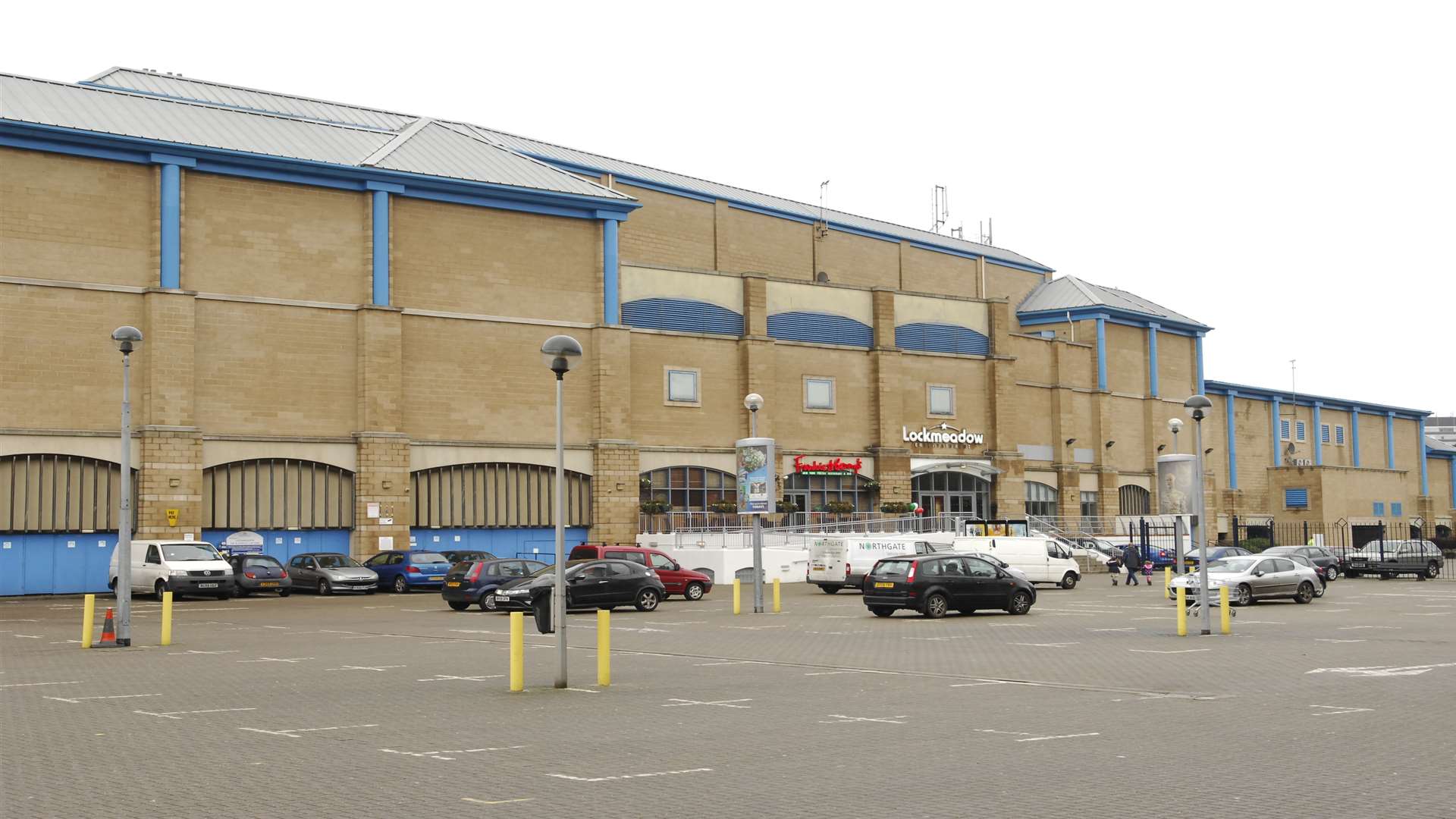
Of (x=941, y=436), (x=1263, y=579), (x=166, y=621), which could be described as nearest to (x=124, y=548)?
(x=166, y=621)

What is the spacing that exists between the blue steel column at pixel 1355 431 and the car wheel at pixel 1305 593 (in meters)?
67.2

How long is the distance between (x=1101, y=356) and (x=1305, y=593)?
42151 millimetres

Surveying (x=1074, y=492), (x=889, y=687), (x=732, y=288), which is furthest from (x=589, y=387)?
(x=889, y=687)

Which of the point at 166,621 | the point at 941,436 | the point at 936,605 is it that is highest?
the point at 941,436

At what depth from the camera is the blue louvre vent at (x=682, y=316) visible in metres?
56.7

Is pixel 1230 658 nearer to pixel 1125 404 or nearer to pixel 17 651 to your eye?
pixel 17 651

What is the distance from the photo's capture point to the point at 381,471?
49.0m

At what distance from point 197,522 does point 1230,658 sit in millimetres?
34340

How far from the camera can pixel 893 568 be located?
30.7 metres

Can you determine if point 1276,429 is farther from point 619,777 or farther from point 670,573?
point 619,777

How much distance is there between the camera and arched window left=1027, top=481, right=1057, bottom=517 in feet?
233

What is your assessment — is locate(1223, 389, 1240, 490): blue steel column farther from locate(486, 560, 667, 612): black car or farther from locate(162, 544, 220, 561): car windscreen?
locate(162, 544, 220, 561): car windscreen

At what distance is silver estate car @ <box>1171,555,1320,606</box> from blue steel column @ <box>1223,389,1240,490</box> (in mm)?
52186

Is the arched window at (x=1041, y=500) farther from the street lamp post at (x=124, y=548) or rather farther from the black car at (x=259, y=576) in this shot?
the street lamp post at (x=124, y=548)
